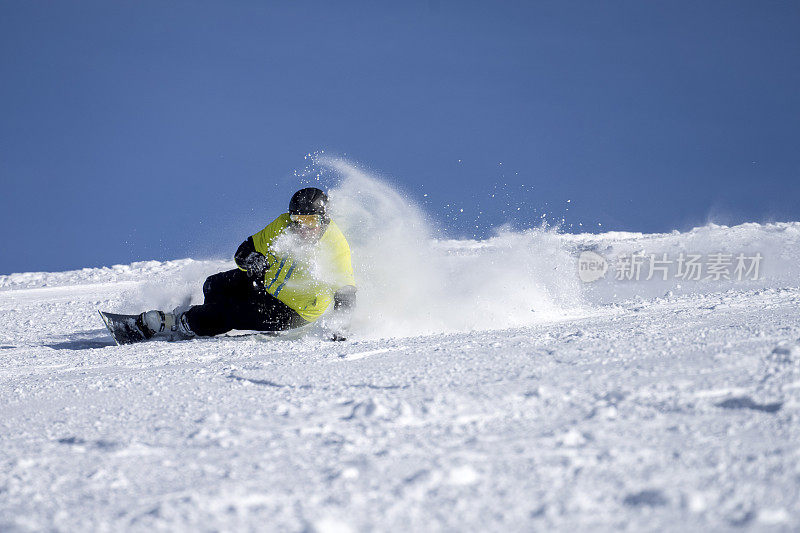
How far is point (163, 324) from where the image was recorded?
556 centimetres

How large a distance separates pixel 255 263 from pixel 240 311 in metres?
0.44

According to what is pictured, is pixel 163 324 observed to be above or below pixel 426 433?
above

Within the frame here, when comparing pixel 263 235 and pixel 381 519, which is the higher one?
pixel 263 235

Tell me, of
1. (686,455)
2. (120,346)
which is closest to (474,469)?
(686,455)

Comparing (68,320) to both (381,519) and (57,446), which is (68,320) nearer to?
(57,446)

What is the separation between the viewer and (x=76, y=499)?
1.58 m

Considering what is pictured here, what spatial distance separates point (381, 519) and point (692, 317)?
387 cm

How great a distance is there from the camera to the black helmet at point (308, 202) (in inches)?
202

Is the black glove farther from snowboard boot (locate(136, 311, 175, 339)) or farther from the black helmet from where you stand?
snowboard boot (locate(136, 311, 175, 339))

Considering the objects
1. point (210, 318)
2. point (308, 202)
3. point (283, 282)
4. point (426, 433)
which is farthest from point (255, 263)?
point (426, 433)

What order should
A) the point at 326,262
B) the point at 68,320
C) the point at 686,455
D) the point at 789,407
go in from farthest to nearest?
the point at 68,320
the point at 326,262
the point at 789,407
the point at 686,455

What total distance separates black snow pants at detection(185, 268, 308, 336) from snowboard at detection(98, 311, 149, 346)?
51cm

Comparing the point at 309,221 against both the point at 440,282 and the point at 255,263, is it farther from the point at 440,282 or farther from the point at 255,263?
the point at 440,282

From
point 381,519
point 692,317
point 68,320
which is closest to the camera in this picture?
point 381,519
